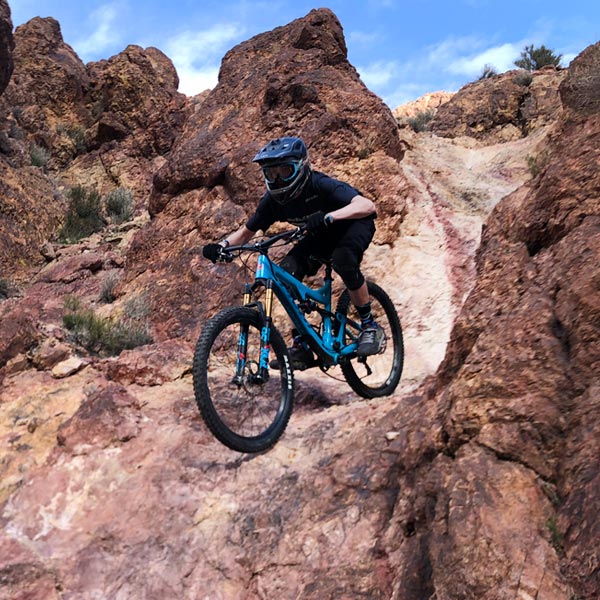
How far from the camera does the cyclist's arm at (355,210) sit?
4.52 metres

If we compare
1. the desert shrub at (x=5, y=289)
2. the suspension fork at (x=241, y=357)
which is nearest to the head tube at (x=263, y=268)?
the suspension fork at (x=241, y=357)

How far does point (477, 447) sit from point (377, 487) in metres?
0.89

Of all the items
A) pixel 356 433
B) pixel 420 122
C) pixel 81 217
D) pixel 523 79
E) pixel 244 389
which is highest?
pixel 523 79

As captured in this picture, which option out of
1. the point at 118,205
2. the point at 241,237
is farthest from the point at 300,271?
the point at 118,205

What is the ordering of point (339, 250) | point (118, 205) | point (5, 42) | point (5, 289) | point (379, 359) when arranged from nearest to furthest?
point (339, 250)
point (379, 359)
point (5, 289)
point (5, 42)
point (118, 205)

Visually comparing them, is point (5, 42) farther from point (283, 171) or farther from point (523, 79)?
point (523, 79)

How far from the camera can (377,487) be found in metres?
3.42

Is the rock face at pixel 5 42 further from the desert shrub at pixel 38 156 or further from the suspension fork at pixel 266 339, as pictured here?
the suspension fork at pixel 266 339

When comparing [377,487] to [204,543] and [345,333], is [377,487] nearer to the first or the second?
[204,543]

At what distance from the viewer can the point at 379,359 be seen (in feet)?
21.4

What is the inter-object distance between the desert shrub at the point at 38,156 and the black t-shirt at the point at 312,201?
18.7m

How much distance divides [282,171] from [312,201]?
1.41 feet

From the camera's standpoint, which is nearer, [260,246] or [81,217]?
[260,246]

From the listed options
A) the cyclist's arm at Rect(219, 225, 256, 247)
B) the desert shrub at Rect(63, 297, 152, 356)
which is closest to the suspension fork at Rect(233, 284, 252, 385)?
the cyclist's arm at Rect(219, 225, 256, 247)
